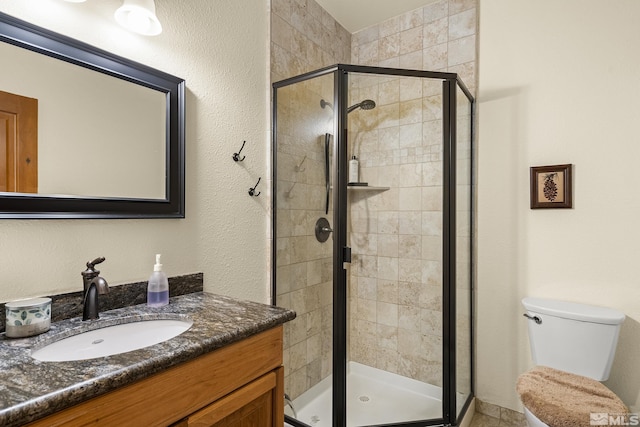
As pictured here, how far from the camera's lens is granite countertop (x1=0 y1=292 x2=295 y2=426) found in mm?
625

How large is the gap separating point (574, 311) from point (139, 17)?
2.32m

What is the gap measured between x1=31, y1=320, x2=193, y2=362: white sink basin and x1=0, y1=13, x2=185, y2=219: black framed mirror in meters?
0.39

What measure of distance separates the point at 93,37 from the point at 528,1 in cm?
226

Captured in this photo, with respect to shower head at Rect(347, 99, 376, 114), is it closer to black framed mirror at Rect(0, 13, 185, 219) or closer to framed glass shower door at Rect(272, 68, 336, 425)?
framed glass shower door at Rect(272, 68, 336, 425)

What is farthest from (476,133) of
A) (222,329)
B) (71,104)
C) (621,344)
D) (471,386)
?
(71,104)

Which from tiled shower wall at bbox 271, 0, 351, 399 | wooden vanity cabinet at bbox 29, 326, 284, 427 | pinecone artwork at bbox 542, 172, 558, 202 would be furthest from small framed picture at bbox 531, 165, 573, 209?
wooden vanity cabinet at bbox 29, 326, 284, 427

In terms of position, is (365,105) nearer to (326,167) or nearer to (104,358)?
(326,167)

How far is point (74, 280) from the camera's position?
115 cm

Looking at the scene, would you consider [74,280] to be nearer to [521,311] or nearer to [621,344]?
[521,311]

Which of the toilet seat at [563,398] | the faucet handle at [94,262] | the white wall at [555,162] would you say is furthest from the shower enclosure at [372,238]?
the faucet handle at [94,262]

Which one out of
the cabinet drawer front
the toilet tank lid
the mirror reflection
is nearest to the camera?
the cabinet drawer front

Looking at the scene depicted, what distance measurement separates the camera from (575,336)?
1.67m

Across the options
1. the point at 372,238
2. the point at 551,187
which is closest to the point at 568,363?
the point at 551,187

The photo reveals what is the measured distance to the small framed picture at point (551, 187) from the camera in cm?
185
